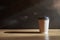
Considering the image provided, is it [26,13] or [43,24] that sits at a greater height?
[26,13]

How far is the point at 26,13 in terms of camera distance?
4.74ft

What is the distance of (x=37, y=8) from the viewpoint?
1.43m

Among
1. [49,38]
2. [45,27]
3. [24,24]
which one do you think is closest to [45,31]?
[45,27]

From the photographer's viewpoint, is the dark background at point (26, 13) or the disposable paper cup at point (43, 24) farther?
the dark background at point (26, 13)

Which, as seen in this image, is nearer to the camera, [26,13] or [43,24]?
[43,24]

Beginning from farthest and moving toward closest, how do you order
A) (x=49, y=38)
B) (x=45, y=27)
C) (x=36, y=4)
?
(x=36, y=4) → (x=45, y=27) → (x=49, y=38)

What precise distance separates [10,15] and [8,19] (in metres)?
0.05

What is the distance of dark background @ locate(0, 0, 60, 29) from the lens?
1.43 metres

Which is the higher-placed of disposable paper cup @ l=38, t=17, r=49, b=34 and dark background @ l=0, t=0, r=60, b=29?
dark background @ l=0, t=0, r=60, b=29

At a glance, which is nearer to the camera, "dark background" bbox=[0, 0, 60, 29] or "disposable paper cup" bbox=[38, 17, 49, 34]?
"disposable paper cup" bbox=[38, 17, 49, 34]

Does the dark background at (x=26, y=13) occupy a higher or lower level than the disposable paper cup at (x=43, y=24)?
higher

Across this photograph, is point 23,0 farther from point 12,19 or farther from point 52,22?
point 52,22

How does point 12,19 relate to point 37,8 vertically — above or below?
below

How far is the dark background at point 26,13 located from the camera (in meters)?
1.43
